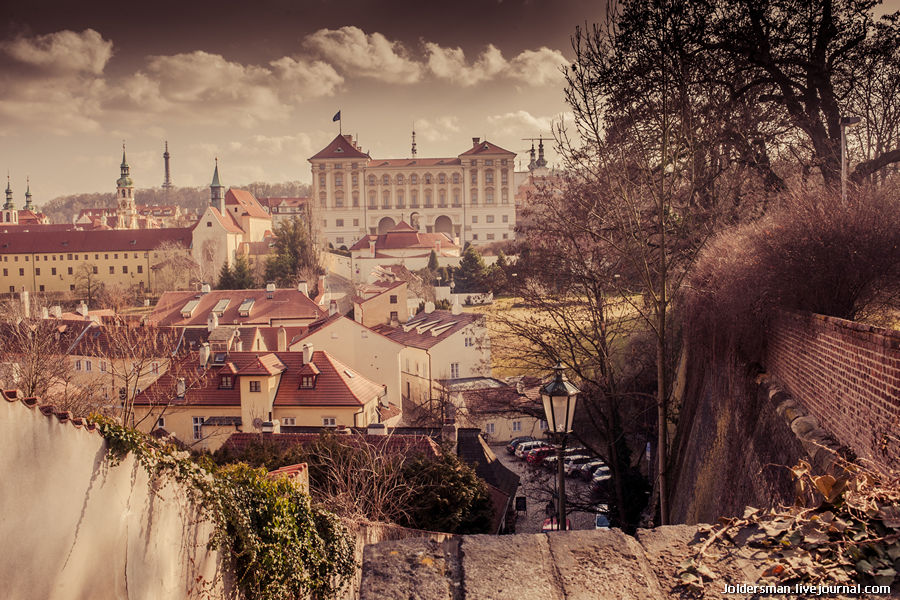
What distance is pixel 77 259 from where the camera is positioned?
8512cm

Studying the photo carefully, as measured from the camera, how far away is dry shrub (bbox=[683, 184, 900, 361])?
6414 mm

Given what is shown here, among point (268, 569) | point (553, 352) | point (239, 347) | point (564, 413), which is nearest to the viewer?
point (564, 413)

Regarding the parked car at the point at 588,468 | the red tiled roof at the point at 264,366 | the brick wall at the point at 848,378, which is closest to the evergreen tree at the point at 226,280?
the red tiled roof at the point at 264,366

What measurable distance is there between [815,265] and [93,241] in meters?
91.5

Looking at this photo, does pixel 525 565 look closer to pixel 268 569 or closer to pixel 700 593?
pixel 700 593

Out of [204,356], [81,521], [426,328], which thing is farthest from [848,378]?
[426,328]

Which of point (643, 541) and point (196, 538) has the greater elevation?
point (643, 541)

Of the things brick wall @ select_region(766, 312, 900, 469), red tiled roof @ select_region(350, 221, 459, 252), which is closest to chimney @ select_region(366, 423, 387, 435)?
brick wall @ select_region(766, 312, 900, 469)

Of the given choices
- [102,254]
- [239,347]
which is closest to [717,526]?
[239,347]

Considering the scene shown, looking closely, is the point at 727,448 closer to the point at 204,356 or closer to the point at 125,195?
the point at 204,356

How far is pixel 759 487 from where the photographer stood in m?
6.25

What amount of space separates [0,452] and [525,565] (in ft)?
15.0

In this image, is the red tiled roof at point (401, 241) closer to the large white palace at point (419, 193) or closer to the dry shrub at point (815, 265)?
the large white palace at point (419, 193)

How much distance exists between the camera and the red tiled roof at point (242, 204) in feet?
316
